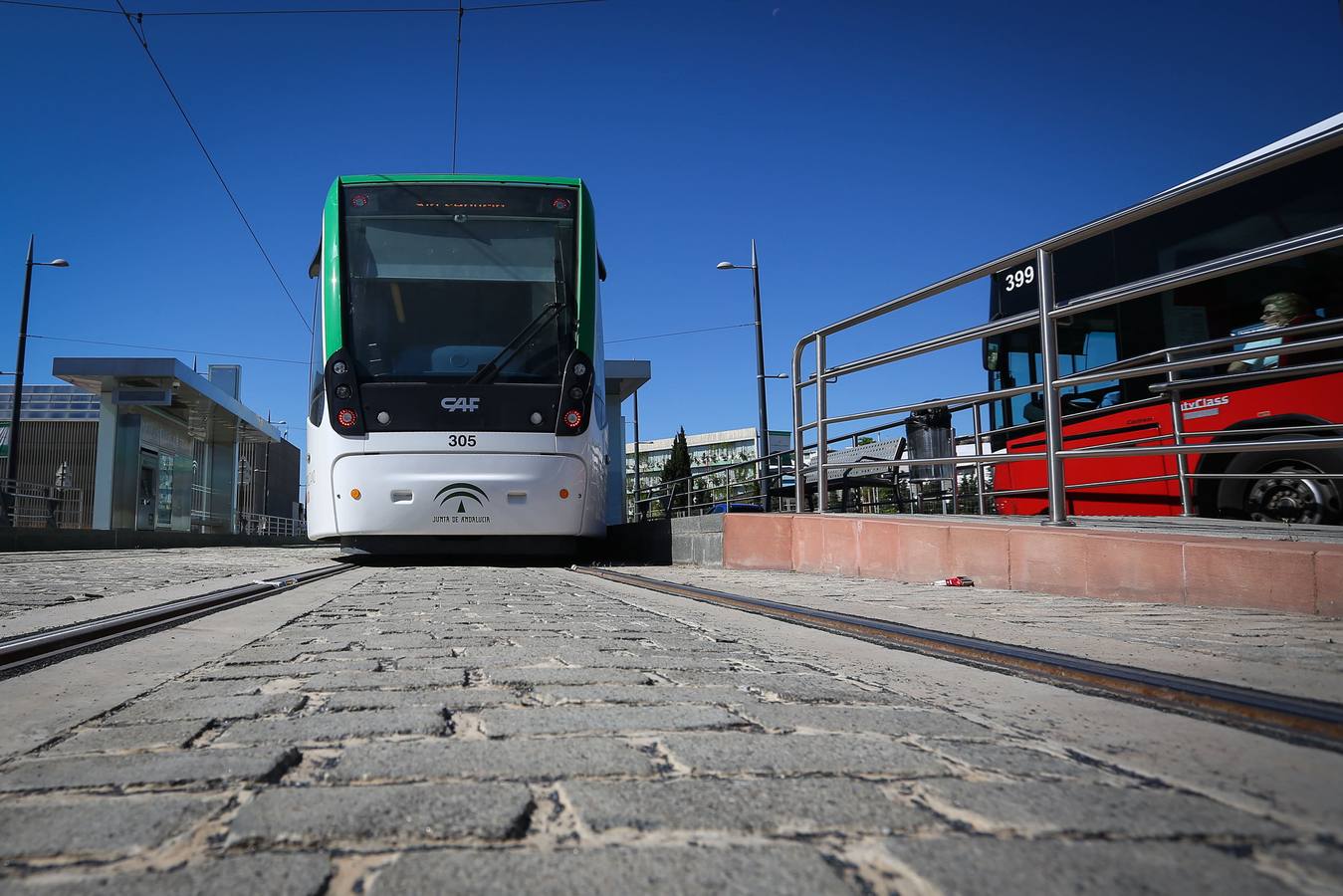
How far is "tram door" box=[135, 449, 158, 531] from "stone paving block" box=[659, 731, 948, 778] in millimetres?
29428

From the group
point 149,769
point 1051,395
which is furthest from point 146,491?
point 149,769

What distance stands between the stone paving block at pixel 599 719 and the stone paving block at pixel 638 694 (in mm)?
89

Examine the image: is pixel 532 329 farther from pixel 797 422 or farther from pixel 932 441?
pixel 932 441

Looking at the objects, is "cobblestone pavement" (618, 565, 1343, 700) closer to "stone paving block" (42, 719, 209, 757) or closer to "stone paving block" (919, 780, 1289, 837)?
"stone paving block" (919, 780, 1289, 837)

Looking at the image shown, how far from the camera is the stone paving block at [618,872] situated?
125 cm

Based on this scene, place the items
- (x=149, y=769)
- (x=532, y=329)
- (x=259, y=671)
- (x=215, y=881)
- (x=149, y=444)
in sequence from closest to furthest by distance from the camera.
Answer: (x=215, y=881)
(x=149, y=769)
(x=259, y=671)
(x=532, y=329)
(x=149, y=444)

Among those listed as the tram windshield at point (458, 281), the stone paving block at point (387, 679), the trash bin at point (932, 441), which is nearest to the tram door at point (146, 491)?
the tram windshield at point (458, 281)

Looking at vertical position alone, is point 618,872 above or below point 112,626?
below

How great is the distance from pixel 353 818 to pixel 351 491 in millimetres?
8105

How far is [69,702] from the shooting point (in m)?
2.52

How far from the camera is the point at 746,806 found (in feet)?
5.19

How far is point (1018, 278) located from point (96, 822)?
10217mm

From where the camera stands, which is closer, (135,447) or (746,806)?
(746,806)

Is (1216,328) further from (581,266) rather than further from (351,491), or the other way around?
(351,491)
